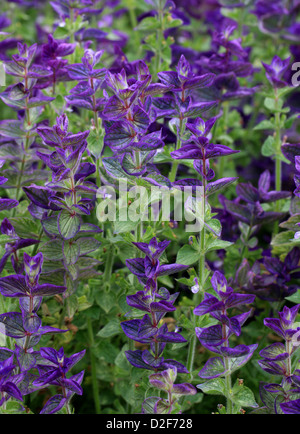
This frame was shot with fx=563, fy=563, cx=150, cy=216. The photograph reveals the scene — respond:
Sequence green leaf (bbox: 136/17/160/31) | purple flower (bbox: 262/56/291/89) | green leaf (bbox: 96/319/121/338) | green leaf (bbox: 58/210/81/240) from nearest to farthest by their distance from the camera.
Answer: green leaf (bbox: 58/210/81/240)
green leaf (bbox: 96/319/121/338)
purple flower (bbox: 262/56/291/89)
green leaf (bbox: 136/17/160/31)

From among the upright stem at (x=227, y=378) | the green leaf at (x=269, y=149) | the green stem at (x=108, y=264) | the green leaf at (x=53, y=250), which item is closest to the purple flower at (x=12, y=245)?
the green leaf at (x=53, y=250)

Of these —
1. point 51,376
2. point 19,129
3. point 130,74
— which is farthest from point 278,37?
point 51,376

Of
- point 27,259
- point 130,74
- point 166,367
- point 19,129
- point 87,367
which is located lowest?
point 87,367

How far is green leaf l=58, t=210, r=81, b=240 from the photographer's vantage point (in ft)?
3.30

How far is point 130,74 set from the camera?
1349 mm

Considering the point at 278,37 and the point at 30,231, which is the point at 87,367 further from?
the point at 278,37

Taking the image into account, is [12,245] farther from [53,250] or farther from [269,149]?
[269,149]

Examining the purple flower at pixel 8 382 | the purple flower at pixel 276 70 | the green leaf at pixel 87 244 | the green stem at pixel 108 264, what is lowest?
the purple flower at pixel 8 382

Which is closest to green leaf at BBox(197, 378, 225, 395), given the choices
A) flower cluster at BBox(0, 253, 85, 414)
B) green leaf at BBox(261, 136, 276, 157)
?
flower cluster at BBox(0, 253, 85, 414)

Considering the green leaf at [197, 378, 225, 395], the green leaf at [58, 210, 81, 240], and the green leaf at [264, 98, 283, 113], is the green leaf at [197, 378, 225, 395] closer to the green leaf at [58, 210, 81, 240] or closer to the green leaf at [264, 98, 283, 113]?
the green leaf at [58, 210, 81, 240]

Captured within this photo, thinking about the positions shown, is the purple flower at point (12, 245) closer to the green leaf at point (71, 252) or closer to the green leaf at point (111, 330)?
the green leaf at point (71, 252)

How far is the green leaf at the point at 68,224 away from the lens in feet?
3.30

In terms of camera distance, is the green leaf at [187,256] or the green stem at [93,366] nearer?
the green leaf at [187,256]

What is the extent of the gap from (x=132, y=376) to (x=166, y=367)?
0.43 feet
